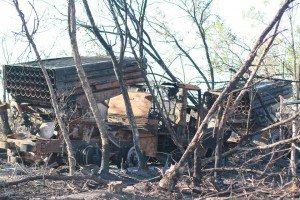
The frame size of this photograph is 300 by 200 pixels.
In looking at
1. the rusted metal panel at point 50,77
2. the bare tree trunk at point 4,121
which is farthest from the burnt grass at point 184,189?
the bare tree trunk at point 4,121

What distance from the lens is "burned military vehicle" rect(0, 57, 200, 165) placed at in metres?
13.3

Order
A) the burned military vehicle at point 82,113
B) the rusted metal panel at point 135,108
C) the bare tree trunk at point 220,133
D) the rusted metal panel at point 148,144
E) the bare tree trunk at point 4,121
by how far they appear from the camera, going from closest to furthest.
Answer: the bare tree trunk at point 220,133
the burned military vehicle at point 82,113
the bare tree trunk at point 4,121
the rusted metal panel at point 148,144
the rusted metal panel at point 135,108

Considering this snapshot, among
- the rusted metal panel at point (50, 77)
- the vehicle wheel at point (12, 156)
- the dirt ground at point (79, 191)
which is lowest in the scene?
the dirt ground at point (79, 191)

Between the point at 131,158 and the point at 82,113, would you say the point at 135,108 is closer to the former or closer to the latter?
the point at 131,158

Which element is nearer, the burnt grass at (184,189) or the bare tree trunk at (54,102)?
the burnt grass at (184,189)

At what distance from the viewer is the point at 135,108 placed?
1527 cm

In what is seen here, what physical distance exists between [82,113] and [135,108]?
6.59ft

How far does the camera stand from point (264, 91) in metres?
15.6

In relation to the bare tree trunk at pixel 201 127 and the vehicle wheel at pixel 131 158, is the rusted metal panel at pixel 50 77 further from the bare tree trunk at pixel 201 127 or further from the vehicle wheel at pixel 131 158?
the bare tree trunk at pixel 201 127

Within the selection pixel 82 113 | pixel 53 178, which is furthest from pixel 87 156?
pixel 53 178

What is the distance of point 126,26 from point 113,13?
1.39 feet

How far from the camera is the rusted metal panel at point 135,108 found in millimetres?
15039

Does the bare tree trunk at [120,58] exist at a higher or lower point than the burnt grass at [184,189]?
higher

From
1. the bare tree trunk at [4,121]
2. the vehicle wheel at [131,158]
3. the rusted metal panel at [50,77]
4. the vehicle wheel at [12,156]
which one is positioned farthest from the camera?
the vehicle wheel at [131,158]
